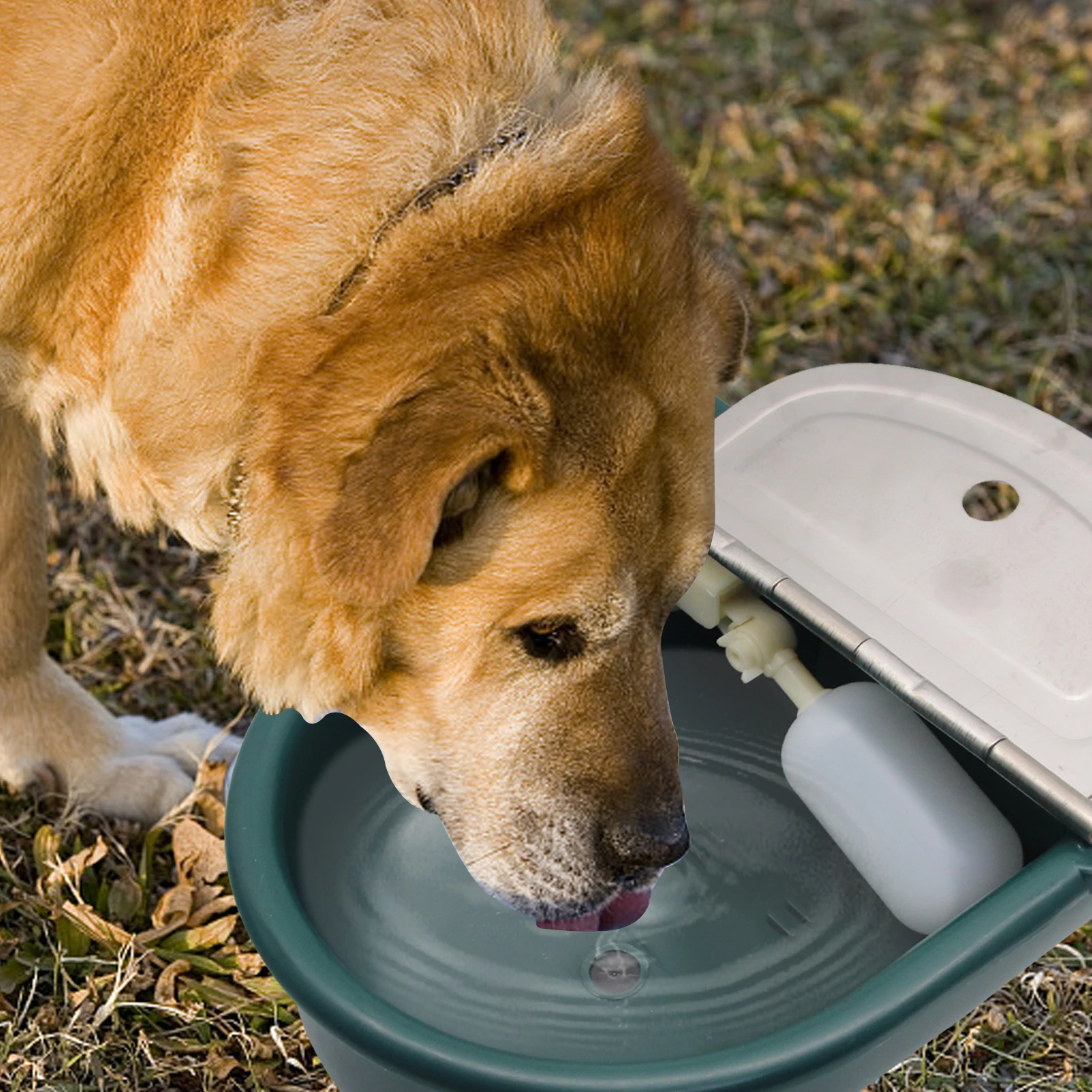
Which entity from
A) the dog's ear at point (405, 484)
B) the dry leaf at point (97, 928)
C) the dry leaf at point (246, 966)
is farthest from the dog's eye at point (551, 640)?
the dry leaf at point (97, 928)

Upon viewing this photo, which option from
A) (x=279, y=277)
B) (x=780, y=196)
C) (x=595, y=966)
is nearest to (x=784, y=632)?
(x=595, y=966)

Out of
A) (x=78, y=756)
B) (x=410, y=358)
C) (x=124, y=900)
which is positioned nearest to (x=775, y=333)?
(x=78, y=756)

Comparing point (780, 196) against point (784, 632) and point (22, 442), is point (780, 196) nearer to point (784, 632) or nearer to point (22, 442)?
point (784, 632)

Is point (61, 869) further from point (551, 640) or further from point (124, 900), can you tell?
point (551, 640)

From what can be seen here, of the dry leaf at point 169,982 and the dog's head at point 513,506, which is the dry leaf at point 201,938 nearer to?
the dry leaf at point 169,982

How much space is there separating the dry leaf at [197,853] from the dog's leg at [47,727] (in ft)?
0.32

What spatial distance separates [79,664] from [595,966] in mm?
1499

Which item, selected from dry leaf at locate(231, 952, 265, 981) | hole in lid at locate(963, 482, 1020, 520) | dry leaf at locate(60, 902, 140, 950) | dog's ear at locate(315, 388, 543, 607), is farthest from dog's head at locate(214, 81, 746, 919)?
hole in lid at locate(963, 482, 1020, 520)

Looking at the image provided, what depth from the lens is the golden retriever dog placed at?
212cm

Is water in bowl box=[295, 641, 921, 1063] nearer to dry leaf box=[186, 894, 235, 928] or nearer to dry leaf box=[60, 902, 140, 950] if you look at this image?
dry leaf box=[186, 894, 235, 928]

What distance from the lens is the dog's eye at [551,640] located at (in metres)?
2.29

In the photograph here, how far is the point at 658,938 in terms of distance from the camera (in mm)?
2971

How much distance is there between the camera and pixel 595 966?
2.91 meters

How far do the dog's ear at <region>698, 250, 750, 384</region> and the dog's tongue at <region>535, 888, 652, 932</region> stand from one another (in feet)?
2.81
